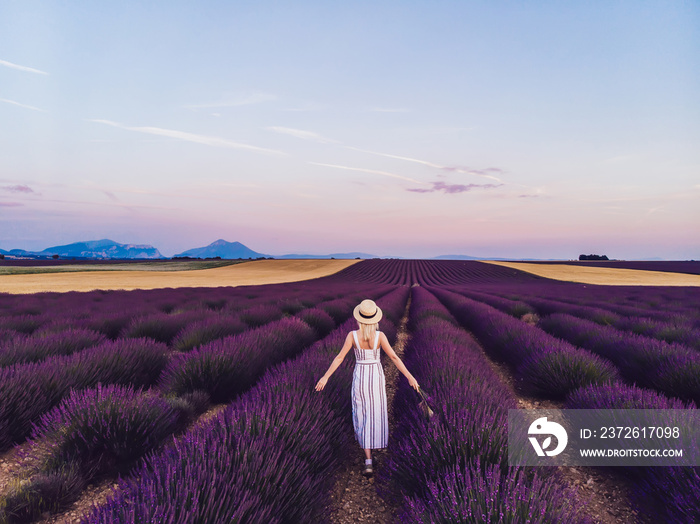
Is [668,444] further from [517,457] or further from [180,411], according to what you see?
[180,411]

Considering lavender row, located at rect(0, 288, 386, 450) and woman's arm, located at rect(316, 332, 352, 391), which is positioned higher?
woman's arm, located at rect(316, 332, 352, 391)

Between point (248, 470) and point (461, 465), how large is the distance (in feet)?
4.40

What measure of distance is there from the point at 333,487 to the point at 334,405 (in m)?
0.68

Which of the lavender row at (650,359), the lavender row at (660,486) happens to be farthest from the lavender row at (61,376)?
the lavender row at (650,359)

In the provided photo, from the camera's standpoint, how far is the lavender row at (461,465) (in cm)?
141

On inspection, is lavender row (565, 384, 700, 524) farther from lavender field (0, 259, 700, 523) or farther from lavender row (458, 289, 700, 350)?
lavender row (458, 289, 700, 350)

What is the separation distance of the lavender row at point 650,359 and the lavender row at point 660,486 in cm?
124

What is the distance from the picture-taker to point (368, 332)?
2.50 metres

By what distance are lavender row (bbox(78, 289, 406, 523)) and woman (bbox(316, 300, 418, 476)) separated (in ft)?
0.71

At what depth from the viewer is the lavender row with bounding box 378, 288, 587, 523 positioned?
1.41m

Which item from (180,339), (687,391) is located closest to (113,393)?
(180,339)

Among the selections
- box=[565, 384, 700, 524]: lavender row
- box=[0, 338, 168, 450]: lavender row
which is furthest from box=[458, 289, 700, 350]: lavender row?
box=[0, 338, 168, 450]: lavender row
